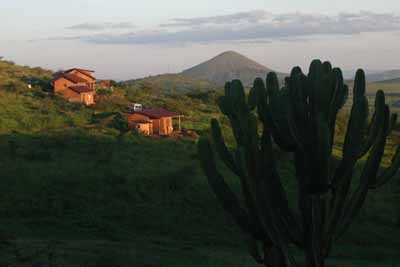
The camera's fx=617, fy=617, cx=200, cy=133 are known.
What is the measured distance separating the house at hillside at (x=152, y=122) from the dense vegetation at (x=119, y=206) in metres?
2.02

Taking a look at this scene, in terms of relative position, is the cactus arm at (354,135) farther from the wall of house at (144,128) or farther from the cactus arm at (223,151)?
the wall of house at (144,128)

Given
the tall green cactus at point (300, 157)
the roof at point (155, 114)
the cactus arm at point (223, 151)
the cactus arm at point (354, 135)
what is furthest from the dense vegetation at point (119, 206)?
the cactus arm at point (354, 135)

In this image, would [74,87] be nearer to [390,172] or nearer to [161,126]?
[161,126]

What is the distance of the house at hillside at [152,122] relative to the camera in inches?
1526

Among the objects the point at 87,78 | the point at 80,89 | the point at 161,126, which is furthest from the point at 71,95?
the point at 161,126

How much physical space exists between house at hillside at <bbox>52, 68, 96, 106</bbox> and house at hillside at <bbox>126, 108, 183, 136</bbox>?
7762mm

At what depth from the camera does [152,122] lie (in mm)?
39344

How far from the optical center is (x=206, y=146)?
9.01 metres

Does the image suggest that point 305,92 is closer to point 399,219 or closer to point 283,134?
point 283,134

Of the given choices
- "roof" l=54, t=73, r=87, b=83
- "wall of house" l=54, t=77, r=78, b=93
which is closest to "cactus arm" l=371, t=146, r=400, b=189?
"wall of house" l=54, t=77, r=78, b=93

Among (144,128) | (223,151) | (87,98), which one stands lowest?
(144,128)

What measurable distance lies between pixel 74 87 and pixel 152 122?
11.1 meters

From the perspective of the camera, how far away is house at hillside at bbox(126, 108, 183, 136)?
38750 mm

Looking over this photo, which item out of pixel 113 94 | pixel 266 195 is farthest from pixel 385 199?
pixel 113 94
